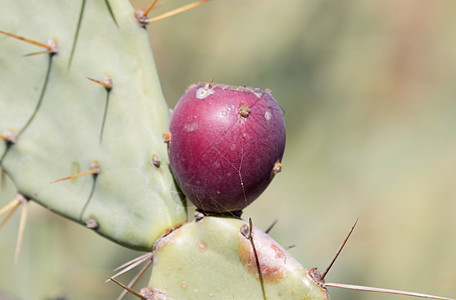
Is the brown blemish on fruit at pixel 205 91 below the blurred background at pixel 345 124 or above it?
above

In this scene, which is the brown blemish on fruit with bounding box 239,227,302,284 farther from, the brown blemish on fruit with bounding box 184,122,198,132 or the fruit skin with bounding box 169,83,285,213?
the brown blemish on fruit with bounding box 184,122,198,132

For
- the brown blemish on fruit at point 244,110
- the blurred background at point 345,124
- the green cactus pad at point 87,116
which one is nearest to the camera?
the brown blemish on fruit at point 244,110

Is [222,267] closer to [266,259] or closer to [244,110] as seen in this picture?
[266,259]

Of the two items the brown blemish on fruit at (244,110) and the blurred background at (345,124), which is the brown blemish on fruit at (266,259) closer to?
the brown blemish on fruit at (244,110)

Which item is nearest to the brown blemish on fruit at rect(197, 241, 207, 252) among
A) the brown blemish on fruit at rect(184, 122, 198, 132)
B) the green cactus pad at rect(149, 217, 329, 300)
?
the green cactus pad at rect(149, 217, 329, 300)

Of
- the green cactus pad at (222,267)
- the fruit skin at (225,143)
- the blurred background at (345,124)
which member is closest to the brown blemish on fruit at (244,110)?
the fruit skin at (225,143)

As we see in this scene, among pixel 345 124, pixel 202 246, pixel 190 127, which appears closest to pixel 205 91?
pixel 190 127
